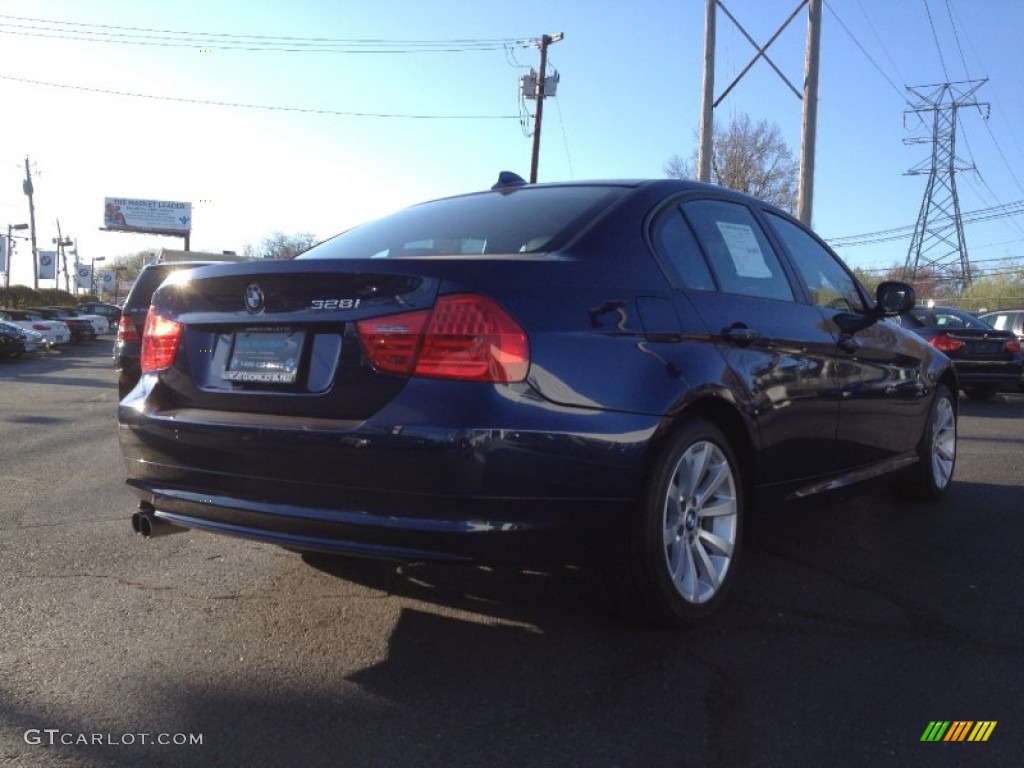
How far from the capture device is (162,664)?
121 inches

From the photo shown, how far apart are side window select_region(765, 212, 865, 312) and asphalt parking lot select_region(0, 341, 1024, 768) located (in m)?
1.17

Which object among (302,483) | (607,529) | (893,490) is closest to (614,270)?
(607,529)

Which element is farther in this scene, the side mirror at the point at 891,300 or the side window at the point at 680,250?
the side mirror at the point at 891,300

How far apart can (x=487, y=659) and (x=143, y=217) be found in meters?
85.4

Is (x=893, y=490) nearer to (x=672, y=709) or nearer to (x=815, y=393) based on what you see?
(x=815, y=393)

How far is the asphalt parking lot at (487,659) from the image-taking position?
8.32 ft

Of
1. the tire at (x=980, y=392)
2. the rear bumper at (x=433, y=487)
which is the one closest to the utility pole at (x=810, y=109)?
the tire at (x=980, y=392)

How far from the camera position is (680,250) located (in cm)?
357

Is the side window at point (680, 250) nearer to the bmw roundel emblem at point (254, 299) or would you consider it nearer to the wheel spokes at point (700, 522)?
the wheel spokes at point (700, 522)

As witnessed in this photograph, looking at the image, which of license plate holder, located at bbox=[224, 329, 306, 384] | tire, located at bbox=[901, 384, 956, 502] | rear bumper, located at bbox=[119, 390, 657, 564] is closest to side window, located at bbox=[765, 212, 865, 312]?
tire, located at bbox=[901, 384, 956, 502]

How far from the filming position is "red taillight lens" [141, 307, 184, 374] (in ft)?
11.1

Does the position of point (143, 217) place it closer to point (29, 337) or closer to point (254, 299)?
point (29, 337)

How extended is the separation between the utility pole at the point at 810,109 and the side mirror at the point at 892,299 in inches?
466

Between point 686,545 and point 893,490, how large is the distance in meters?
3.00
